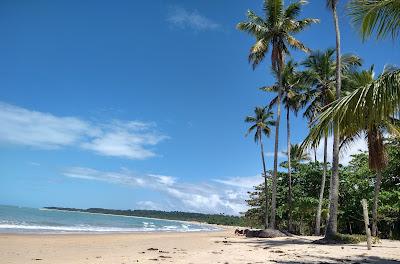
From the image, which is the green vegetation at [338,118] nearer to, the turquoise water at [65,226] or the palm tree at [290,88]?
the palm tree at [290,88]

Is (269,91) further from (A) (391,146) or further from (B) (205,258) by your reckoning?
(B) (205,258)

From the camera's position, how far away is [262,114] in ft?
139

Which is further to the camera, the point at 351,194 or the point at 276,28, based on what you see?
the point at 351,194

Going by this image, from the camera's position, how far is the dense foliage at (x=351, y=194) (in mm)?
27062

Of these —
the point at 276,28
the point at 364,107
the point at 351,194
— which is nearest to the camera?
the point at 364,107

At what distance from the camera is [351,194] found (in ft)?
101

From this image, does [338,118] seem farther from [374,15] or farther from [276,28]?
[276,28]

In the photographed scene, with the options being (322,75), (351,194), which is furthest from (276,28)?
(351,194)

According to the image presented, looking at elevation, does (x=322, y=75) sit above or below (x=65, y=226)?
above

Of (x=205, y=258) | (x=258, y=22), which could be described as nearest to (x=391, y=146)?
(x=258, y=22)

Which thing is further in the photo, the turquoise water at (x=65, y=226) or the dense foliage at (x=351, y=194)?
the turquoise water at (x=65, y=226)

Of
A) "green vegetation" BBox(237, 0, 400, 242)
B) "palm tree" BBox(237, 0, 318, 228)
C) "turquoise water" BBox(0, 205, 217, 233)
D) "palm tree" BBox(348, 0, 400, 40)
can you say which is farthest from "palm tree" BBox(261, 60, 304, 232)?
"palm tree" BBox(348, 0, 400, 40)

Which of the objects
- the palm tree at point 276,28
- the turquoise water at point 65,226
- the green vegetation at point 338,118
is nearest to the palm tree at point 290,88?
the green vegetation at point 338,118

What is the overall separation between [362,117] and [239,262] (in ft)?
18.0
